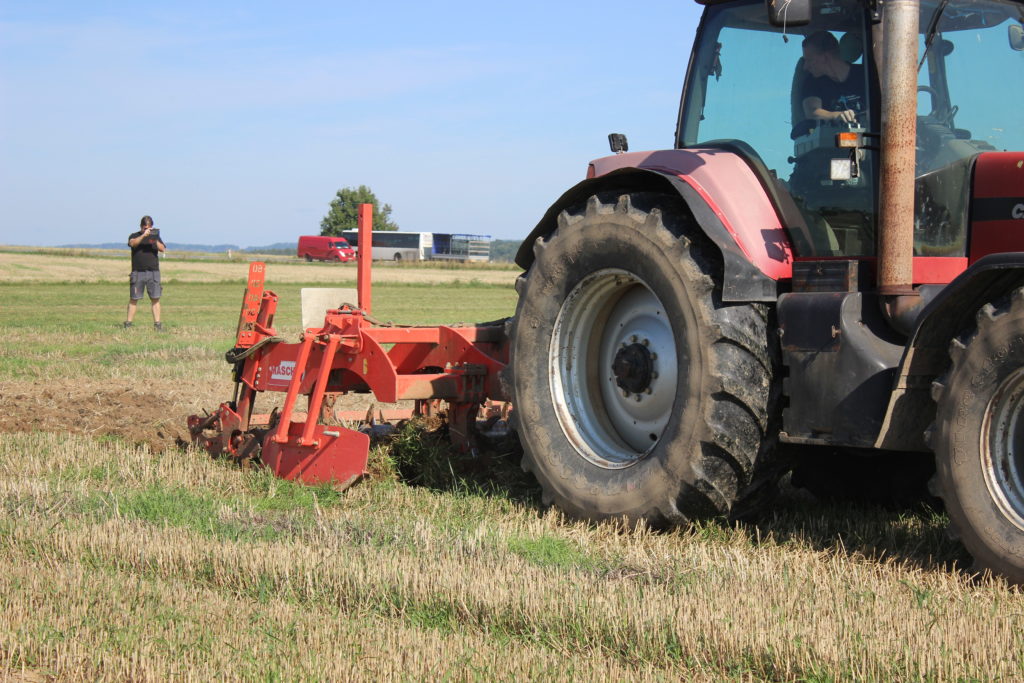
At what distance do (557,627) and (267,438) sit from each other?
10.3ft

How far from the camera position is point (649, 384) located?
5.27 meters

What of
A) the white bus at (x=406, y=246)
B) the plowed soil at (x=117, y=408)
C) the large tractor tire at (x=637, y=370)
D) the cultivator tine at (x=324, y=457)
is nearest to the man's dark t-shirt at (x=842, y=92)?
the large tractor tire at (x=637, y=370)

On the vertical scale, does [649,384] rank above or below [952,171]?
below

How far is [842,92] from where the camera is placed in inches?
188

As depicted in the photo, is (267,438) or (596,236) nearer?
(596,236)

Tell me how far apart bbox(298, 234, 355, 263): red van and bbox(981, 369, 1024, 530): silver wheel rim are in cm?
7188

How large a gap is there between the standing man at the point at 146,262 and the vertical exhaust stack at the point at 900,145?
14.2m

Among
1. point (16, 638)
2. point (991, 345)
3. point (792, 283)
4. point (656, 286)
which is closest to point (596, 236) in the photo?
point (656, 286)

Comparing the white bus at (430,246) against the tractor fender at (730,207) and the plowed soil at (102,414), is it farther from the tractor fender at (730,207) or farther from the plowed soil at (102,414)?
the tractor fender at (730,207)

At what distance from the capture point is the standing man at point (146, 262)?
17172 mm

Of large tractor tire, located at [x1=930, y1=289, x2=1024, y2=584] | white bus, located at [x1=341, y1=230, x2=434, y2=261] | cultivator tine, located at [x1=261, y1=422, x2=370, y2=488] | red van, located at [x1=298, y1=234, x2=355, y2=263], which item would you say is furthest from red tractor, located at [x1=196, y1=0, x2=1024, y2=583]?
white bus, located at [x1=341, y1=230, x2=434, y2=261]

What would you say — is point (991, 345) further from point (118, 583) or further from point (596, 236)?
point (118, 583)

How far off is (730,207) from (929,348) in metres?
1.08

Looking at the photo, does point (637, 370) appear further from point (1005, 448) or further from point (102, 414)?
point (102, 414)
